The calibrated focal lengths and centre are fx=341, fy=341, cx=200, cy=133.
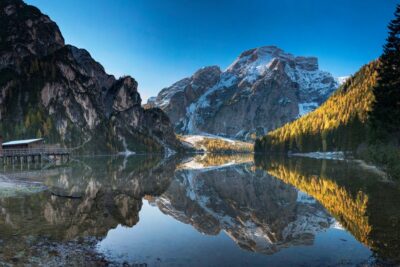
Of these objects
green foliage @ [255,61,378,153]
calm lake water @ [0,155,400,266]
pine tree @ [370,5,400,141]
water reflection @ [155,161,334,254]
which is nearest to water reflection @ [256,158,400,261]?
calm lake water @ [0,155,400,266]

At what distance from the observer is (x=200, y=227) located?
84.4 ft

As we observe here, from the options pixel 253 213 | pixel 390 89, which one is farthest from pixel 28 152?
pixel 390 89

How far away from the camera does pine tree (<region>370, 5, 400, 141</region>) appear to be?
5062 cm

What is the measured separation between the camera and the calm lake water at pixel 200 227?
56.7ft

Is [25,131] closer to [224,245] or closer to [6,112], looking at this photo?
[6,112]

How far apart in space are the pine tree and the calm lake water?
553 inches

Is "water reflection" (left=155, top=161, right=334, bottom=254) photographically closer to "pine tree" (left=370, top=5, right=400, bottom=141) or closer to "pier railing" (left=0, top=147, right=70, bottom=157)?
"pine tree" (left=370, top=5, right=400, bottom=141)

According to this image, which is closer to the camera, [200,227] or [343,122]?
[200,227]

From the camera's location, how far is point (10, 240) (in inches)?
756

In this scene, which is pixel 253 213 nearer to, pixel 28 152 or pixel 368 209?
pixel 368 209

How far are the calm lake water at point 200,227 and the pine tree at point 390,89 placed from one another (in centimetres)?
1406

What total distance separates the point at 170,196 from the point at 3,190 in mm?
19127

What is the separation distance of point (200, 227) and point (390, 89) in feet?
134

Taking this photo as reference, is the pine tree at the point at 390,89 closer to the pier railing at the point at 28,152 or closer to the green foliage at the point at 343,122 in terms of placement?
the green foliage at the point at 343,122
